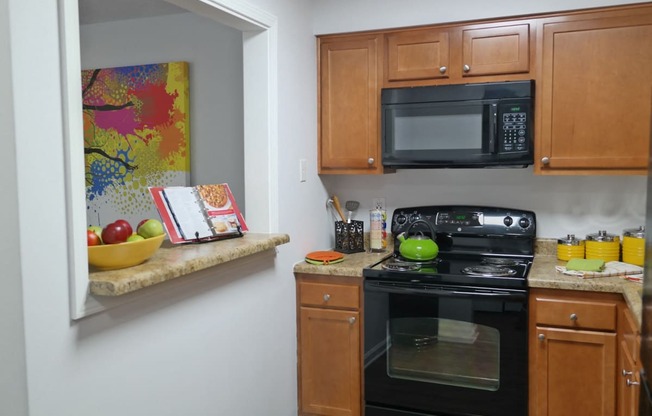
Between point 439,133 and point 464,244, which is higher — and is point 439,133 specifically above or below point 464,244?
above

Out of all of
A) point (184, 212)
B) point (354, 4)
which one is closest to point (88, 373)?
point (184, 212)

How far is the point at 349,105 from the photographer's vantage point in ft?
10.1

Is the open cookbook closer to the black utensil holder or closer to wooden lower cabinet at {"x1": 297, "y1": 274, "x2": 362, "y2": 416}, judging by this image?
wooden lower cabinet at {"x1": 297, "y1": 274, "x2": 362, "y2": 416}

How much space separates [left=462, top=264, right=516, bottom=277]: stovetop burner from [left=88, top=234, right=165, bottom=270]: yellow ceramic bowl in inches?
57.4

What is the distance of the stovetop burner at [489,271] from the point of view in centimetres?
261

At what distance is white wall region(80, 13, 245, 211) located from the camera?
3275 mm

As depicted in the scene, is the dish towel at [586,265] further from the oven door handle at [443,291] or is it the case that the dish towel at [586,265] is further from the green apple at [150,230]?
the green apple at [150,230]

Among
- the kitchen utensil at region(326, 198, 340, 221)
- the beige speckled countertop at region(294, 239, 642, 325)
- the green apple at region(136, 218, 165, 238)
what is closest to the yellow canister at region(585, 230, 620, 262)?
the beige speckled countertop at region(294, 239, 642, 325)

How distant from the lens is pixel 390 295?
273 centimetres

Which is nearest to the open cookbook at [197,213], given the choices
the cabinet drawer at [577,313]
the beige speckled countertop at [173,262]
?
the beige speckled countertop at [173,262]

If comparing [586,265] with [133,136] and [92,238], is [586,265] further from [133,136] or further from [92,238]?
[133,136]

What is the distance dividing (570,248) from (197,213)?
1.76m

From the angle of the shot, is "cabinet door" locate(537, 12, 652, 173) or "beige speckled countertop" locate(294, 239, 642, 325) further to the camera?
"cabinet door" locate(537, 12, 652, 173)

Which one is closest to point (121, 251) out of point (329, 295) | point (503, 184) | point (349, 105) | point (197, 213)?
point (197, 213)
